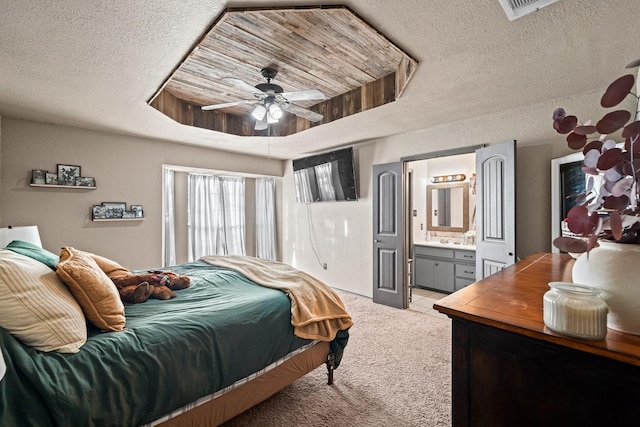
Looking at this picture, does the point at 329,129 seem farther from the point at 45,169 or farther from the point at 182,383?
the point at 45,169

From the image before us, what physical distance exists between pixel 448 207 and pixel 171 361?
4.84 metres

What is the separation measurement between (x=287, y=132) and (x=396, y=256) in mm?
2307

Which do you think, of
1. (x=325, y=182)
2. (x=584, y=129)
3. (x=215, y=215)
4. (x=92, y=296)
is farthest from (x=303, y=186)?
(x=584, y=129)

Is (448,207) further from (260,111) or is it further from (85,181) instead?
(85,181)

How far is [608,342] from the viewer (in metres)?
0.71

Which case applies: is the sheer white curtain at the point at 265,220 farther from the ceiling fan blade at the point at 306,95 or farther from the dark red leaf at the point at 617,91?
the dark red leaf at the point at 617,91

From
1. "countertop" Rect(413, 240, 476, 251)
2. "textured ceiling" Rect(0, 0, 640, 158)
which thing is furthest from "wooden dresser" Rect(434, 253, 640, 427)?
"countertop" Rect(413, 240, 476, 251)

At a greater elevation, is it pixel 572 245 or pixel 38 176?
pixel 38 176

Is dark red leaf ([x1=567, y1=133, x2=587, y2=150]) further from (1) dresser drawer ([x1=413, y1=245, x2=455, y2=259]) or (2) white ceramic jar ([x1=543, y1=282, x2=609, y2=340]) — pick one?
(1) dresser drawer ([x1=413, y1=245, x2=455, y2=259])

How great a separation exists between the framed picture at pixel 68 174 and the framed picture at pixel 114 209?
1.37 ft

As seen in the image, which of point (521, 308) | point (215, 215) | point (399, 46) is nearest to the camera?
point (521, 308)

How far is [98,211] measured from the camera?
3.55 meters

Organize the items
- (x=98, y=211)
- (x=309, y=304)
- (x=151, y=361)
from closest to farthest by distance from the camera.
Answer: (x=151, y=361) → (x=309, y=304) → (x=98, y=211)

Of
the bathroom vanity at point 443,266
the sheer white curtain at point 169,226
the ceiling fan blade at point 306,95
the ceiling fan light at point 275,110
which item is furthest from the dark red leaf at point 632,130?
the sheer white curtain at point 169,226
